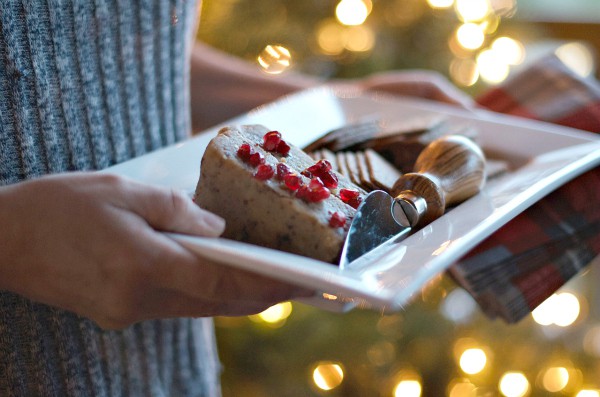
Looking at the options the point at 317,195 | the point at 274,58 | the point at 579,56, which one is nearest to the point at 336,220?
the point at 317,195

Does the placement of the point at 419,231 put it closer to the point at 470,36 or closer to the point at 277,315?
the point at 277,315

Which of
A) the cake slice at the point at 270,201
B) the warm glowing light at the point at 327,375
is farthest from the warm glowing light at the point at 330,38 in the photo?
the cake slice at the point at 270,201

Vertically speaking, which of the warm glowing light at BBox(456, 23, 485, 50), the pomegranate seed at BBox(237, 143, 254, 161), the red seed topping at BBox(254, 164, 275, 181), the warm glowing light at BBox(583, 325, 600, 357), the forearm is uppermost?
the pomegranate seed at BBox(237, 143, 254, 161)

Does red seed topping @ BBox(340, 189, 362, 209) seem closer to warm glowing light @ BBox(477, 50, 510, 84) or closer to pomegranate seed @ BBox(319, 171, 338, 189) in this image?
pomegranate seed @ BBox(319, 171, 338, 189)

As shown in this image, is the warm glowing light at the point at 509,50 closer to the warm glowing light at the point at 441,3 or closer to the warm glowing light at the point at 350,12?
the warm glowing light at the point at 441,3

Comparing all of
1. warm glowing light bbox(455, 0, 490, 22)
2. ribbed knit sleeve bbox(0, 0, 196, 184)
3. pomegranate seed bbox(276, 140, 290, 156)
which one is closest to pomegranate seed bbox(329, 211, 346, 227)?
pomegranate seed bbox(276, 140, 290, 156)

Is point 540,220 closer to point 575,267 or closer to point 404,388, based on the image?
point 575,267
